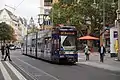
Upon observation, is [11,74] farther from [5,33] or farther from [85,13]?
[5,33]

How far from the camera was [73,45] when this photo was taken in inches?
1246

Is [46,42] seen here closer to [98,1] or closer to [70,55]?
[70,55]

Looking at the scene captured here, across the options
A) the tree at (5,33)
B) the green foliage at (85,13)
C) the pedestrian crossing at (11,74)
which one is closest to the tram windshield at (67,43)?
the pedestrian crossing at (11,74)

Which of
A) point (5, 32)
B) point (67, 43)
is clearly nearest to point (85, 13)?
point (67, 43)

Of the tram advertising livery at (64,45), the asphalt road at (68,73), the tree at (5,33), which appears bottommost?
the asphalt road at (68,73)

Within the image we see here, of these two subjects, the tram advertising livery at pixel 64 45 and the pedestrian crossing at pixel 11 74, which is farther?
the tram advertising livery at pixel 64 45

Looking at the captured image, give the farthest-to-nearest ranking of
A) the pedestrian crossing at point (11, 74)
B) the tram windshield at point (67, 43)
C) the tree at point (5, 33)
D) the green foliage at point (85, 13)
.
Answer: the tree at point (5, 33)
the green foliage at point (85, 13)
the tram windshield at point (67, 43)
the pedestrian crossing at point (11, 74)

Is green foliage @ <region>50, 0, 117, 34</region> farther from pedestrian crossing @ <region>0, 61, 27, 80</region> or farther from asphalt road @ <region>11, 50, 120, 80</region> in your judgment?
pedestrian crossing @ <region>0, 61, 27, 80</region>

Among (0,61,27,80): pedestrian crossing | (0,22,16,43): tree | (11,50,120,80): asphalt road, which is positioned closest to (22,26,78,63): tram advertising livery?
(11,50,120,80): asphalt road

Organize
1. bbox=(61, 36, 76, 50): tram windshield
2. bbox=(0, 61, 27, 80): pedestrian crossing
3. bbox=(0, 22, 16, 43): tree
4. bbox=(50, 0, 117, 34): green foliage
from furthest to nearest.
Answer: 1. bbox=(0, 22, 16, 43): tree
2. bbox=(50, 0, 117, 34): green foliage
3. bbox=(61, 36, 76, 50): tram windshield
4. bbox=(0, 61, 27, 80): pedestrian crossing

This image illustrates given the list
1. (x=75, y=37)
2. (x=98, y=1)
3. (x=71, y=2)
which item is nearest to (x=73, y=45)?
(x=75, y=37)

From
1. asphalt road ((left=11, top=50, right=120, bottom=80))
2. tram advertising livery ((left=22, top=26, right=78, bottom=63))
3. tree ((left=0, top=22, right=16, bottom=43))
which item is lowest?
asphalt road ((left=11, top=50, right=120, bottom=80))

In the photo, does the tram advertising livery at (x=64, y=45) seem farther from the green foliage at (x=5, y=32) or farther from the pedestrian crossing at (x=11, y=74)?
the green foliage at (x=5, y=32)

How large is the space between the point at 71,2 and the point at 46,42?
32.3 metres
